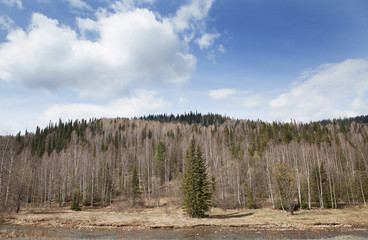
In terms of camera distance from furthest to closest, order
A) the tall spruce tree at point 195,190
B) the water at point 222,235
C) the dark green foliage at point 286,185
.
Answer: the dark green foliage at point 286,185 < the tall spruce tree at point 195,190 < the water at point 222,235

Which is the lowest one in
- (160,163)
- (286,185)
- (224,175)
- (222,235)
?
(222,235)

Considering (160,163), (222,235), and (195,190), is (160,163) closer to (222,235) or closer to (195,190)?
(195,190)

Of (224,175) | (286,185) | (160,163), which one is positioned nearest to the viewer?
(286,185)

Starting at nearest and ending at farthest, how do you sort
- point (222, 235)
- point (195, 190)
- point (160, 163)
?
point (222, 235)
point (195, 190)
point (160, 163)

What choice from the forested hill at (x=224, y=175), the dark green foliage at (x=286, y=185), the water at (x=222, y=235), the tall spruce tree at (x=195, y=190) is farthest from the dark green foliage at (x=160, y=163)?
the water at (x=222, y=235)

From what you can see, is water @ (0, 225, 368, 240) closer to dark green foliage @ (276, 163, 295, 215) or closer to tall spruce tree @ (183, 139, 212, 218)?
tall spruce tree @ (183, 139, 212, 218)

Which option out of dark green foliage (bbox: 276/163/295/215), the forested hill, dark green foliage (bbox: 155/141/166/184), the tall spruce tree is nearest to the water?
the tall spruce tree

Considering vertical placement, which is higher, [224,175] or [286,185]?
[224,175]

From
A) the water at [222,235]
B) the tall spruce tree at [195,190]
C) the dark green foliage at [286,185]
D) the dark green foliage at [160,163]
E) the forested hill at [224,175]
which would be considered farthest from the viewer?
the dark green foliage at [160,163]

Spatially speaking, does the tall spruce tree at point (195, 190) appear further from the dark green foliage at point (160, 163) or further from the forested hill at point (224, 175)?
the dark green foliage at point (160, 163)

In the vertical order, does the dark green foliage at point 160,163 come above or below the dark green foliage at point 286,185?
above

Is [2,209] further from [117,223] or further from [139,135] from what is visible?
[139,135]

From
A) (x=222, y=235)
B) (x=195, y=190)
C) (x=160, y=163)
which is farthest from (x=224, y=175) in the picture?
(x=222, y=235)

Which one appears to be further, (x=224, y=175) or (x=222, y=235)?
(x=224, y=175)
